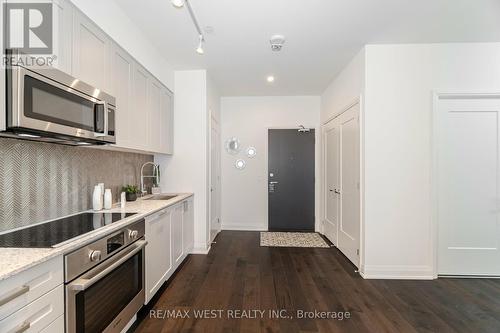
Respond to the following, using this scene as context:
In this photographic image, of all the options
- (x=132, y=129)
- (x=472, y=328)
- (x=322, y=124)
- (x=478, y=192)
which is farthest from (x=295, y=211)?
(x=132, y=129)

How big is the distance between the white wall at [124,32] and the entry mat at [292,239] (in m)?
3.09

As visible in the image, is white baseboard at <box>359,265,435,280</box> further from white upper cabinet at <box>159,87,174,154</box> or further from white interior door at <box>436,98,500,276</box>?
white upper cabinet at <box>159,87,174,154</box>

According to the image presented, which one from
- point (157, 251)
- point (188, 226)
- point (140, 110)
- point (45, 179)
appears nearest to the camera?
point (45, 179)

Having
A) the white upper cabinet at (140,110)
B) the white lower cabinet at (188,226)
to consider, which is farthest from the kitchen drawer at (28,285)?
the white lower cabinet at (188,226)

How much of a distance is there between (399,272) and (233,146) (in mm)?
3489

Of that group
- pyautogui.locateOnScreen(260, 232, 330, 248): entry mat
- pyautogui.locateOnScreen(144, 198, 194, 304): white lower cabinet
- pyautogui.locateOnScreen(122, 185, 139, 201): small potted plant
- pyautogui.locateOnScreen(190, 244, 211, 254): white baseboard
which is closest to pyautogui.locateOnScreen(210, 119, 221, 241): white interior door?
pyautogui.locateOnScreen(190, 244, 211, 254): white baseboard

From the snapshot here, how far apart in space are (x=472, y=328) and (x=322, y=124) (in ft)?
11.8

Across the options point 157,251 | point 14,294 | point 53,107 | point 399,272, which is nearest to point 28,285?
point 14,294

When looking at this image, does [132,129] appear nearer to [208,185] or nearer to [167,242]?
[167,242]

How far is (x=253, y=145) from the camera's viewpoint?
5.03 metres

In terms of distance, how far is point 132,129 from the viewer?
97.0 inches

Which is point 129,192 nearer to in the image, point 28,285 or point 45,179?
point 45,179

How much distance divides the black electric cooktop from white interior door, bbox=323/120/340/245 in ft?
10.4

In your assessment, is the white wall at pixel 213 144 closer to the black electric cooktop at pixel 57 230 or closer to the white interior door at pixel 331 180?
the black electric cooktop at pixel 57 230
